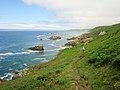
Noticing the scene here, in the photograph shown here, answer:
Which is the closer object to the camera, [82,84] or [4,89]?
[82,84]

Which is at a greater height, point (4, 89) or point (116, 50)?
point (116, 50)

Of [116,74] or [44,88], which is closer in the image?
[116,74]

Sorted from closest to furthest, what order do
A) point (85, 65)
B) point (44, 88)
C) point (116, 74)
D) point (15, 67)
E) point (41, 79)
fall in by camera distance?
point (116, 74) < point (44, 88) < point (41, 79) < point (85, 65) < point (15, 67)

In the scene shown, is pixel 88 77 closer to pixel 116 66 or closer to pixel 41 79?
pixel 116 66

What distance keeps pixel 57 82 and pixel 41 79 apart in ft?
12.3

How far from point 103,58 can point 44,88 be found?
1194 centimetres

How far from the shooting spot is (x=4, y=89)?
3322cm

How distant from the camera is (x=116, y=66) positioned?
28734 millimetres

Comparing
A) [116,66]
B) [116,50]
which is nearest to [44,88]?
[116,66]

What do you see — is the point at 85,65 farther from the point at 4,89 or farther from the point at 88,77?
the point at 4,89

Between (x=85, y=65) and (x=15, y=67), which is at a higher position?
(x=85, y=65)

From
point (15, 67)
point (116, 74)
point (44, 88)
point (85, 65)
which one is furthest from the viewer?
point (15, 67)

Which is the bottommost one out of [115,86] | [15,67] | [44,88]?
[15,67]

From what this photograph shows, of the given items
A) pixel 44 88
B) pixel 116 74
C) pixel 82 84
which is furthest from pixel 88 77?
pixel 44 88
